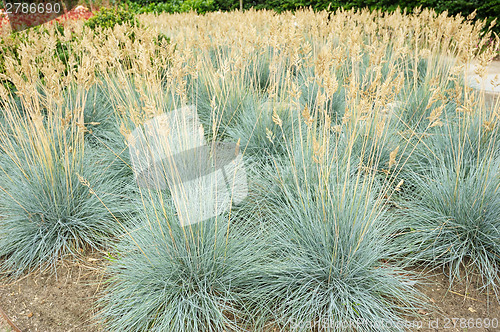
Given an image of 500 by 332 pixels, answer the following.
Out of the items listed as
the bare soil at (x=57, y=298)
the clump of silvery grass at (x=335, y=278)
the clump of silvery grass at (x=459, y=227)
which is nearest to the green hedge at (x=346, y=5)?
the clump of silvery grass at (x=459, y=227)

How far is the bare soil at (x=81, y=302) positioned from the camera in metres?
1.96

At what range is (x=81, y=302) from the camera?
2.14 m

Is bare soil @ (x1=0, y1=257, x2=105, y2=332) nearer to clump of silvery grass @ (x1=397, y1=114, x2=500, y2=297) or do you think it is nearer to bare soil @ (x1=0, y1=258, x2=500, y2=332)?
bare soil @ (x1=0, y1=258, x2=500, y2=332)

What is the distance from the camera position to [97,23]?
5.48m

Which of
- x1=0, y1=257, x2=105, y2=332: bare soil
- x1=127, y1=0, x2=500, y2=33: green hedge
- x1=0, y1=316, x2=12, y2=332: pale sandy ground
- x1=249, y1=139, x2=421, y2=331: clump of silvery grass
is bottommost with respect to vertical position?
x1=0, y1=316, x2=12, y2=332: pale sandy ground

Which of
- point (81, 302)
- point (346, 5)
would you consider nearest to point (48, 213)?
point (81, 302)

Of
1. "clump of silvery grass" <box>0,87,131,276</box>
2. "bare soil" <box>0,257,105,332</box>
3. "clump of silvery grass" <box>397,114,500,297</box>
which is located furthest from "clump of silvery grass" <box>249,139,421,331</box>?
"clump of silvery grass" <box>0,87,131,276</box>

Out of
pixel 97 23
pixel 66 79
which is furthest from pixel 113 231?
pixel 97 23

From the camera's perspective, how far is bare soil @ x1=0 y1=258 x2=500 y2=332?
1.96 metres

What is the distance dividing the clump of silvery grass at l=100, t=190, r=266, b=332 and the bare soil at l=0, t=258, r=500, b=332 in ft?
0.58

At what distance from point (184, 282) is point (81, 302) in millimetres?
694

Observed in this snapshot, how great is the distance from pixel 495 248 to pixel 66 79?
2965mm

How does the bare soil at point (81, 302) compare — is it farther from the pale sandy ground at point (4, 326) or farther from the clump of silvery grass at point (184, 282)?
the clump of silvery grass at point (184, 282)

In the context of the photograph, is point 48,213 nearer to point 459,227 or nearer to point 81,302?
point 81,302
